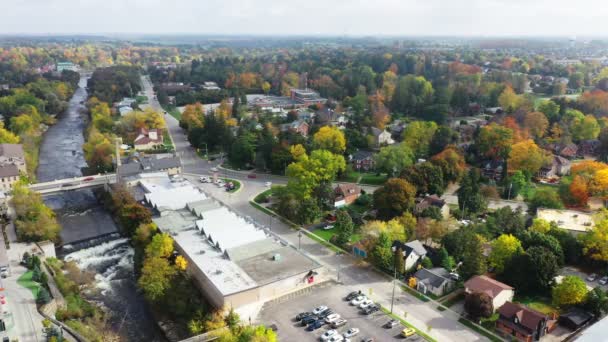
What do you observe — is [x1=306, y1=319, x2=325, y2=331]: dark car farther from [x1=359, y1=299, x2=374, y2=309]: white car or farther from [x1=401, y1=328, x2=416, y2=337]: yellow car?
[x1=401, y1=328, x2=416, y2=337]: yellow car

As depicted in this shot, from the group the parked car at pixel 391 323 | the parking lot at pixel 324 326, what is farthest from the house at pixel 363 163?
the parked car at pixel 391 323

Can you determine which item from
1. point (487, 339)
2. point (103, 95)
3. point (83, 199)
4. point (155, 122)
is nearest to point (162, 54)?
point (103, 95)

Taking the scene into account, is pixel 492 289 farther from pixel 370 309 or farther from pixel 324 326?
pixel 324 326

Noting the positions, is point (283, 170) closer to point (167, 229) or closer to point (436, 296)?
point (167, 229)

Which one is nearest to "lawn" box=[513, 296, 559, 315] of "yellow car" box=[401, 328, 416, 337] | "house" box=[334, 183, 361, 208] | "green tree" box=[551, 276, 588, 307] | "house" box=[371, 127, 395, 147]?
"green tree" box=[551, 276, 588, 307]

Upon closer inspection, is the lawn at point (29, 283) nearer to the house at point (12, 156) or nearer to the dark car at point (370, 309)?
the dark car at point (370, 309)
